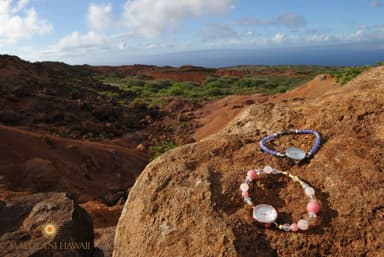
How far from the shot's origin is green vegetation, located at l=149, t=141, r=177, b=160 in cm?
1245

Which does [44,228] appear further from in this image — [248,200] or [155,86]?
[155,86]

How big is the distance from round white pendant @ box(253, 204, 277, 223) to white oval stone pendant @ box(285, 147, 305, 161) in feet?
1.65

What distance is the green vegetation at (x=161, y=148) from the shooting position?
12.5 m

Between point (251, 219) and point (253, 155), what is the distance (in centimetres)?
64

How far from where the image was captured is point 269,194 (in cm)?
243

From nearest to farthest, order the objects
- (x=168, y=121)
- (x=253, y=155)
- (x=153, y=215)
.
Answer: (x=153, y=215) → (x=253, y=155) → (x=168, y=121)

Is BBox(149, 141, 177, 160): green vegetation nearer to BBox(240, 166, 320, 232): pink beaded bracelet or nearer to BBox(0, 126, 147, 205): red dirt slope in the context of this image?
BBox(0, 126, 147, 205): red dirt slope

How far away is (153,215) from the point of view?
2.45 metres

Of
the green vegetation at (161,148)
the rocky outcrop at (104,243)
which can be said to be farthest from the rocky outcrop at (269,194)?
the green vegetation at (161,148)

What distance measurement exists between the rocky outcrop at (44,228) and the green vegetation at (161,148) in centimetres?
804

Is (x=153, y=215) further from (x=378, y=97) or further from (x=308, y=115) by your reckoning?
(x=378, y=97)

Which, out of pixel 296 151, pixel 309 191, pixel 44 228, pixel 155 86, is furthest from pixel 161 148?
pixel 155 86

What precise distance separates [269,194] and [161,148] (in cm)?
1062

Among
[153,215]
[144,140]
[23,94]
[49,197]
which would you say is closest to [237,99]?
[144,140]
